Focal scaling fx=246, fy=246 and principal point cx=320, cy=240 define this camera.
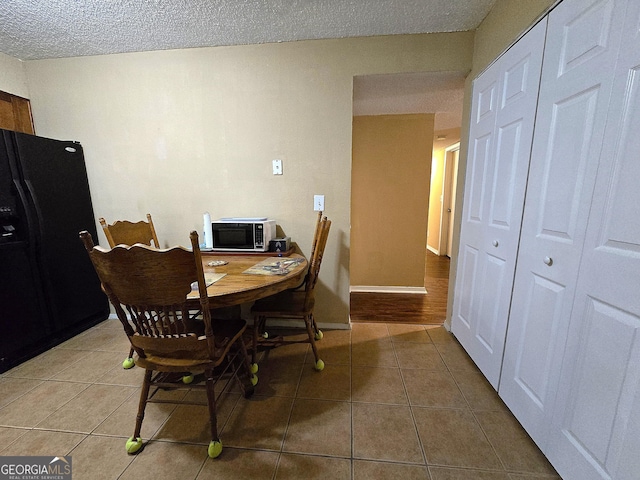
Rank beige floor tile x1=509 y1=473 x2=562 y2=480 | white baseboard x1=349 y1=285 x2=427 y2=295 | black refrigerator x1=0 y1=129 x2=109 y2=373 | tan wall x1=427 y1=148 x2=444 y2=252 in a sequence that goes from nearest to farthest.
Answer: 1. beige floor tile x1=509 y1=473 x2=562 y2=480
2. black refrigerator x1=0 y1=129 x2=109 y2=373
3. white baseboard x1=349 y1=285 x2=427 y2=295
4. tan wall x1=427 y1=148 x2=444 y2=252

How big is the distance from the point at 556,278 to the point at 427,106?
7.44 ft

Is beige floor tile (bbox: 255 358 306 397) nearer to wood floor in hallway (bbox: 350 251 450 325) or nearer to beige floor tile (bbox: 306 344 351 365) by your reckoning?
beige floor tile (bbox: 306 344 351 365)

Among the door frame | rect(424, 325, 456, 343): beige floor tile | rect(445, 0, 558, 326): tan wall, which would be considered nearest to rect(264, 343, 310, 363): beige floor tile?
rect(424, 325, 456, 343): beige floor tile

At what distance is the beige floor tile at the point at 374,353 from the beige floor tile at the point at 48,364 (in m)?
2.04

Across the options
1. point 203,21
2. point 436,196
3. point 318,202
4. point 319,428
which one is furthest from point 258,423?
point 436,196

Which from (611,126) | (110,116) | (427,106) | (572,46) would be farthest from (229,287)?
(427,106)

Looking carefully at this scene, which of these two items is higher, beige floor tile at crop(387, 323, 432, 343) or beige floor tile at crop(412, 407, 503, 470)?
beige floor tile at crop(412, 407, 503, 470)

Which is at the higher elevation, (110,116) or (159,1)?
(159,1)

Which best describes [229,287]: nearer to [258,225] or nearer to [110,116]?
[258,225]

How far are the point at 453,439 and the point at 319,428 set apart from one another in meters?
0.66

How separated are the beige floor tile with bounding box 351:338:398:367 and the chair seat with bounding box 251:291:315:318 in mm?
560

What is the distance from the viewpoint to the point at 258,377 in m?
1.63

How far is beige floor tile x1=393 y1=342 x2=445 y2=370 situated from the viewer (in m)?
1.74

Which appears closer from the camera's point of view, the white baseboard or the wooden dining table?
the wooden dining table
